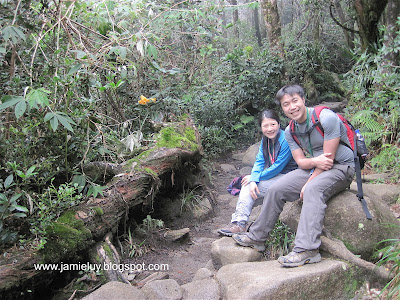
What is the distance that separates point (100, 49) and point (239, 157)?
17.0 feet

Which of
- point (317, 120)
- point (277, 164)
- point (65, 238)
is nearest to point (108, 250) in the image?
point (65, 238)

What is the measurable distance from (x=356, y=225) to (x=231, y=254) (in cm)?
123

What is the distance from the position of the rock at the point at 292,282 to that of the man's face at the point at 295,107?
1.33 m

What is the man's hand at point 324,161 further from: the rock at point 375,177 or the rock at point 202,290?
the rock at point 375,177

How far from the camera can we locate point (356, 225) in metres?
3.28

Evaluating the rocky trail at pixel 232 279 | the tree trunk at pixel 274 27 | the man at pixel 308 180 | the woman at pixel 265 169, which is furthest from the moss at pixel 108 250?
the tree trunk at pixel 274 27

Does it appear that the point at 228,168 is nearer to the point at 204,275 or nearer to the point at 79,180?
the point at 204,275

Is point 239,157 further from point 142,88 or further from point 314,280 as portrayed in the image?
point 314,280

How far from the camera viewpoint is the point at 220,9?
21.7 ft

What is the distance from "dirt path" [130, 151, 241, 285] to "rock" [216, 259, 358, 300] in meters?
1.00

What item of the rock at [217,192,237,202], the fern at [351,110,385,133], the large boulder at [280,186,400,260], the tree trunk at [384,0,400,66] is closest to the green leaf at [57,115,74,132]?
the large boulder at [280,186,400,260]

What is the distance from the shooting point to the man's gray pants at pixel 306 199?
3.03 m

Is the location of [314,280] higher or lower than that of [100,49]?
lower

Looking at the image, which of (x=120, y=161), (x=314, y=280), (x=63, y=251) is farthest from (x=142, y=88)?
(x=314, y=280)
